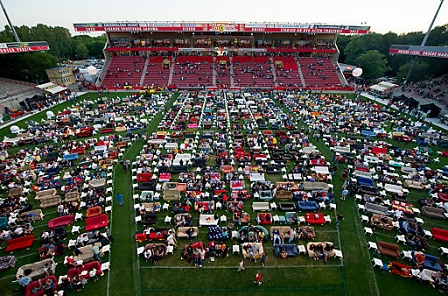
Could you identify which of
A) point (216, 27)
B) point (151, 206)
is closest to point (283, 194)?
point (151, 206)

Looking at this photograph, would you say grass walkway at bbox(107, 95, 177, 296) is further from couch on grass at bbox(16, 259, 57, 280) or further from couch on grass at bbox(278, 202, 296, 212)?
couch on grass at bbox(278, 202, 296, 212)

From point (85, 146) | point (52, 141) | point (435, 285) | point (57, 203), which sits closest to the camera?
point (435, 285)

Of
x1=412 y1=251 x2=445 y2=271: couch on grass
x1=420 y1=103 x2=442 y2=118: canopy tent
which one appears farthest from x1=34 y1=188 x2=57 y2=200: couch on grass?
x1=420 y1=103 x2=442 y2=118: canopy tent

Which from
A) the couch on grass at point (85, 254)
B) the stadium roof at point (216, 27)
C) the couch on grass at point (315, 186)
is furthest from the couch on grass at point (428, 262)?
the stadium roof at point (216, 27)

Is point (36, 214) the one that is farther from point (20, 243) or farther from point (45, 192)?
point (45, 192)

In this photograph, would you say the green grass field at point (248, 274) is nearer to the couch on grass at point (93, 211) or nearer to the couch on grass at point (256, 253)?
the couch on grass at point (256, 253)

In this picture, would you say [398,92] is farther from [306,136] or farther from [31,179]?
[31,179]

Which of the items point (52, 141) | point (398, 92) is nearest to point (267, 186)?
point (52, 141)

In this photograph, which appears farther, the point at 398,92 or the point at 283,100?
the point at 398,92
